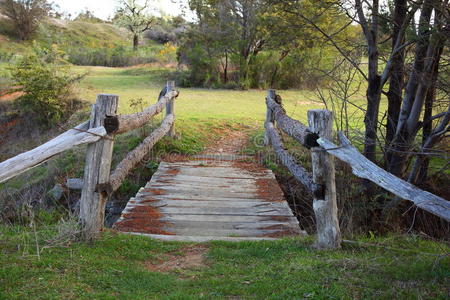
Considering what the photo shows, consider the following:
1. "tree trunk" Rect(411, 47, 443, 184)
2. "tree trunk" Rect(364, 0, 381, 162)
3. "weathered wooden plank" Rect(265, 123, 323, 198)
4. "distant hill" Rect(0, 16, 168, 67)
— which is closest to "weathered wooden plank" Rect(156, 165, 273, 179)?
"weathered wooden plank" Rect(265, 123, 323, 198)

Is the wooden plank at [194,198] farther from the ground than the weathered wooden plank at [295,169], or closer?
closer

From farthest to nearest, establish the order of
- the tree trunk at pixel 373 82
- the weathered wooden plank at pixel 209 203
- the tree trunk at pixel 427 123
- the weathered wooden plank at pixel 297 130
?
the tree trunk at pixel 373 82 → the tree trunk at pixel 427 123 → the weathered wooden plank at pixel 209 203 → the weathered wooden plank at pixel 297 130

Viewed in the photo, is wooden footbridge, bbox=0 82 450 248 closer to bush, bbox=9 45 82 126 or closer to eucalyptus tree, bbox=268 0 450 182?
eucalyptus tree, bbox=268 0 450 182

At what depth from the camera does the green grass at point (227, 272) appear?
3016mm

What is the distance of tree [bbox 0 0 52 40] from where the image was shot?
37.8 m

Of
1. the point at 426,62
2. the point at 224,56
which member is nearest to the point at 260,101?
the point at 224,56

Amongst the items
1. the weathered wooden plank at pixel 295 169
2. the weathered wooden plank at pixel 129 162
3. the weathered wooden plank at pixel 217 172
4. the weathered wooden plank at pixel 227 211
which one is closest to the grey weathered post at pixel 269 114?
the weathered wooden plank at pixel 295 169

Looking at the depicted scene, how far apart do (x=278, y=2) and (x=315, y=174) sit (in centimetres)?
413

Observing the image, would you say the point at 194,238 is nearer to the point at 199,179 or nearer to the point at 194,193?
the point at 194,193

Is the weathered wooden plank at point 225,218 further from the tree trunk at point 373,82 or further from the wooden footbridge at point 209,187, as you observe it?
the tree trunk at point 373,82

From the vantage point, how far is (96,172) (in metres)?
4.26

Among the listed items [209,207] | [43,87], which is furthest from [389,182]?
[43,87]

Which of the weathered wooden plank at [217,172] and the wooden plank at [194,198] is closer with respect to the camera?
the wooden plank at [194,198]

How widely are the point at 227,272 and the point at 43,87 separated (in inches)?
425
